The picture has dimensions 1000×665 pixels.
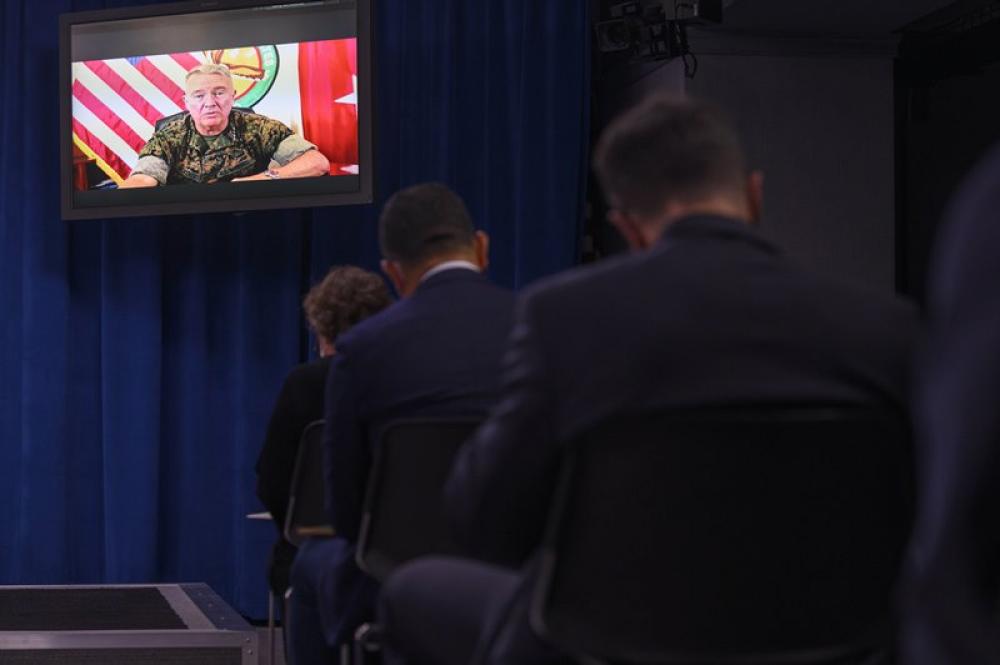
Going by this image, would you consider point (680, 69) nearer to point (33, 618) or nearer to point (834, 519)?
point (33, 618)

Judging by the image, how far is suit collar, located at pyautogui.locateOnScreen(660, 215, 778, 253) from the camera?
1265 mm

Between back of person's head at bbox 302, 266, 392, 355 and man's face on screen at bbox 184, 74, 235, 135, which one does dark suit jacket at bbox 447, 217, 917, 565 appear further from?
man's face on screen at bbox 184, 74, 235, 135

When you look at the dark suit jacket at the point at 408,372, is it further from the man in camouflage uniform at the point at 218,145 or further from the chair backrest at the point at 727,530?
the man in camouflage uniform at the point at 218,145

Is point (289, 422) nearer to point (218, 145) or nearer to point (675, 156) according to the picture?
point (675, 156)

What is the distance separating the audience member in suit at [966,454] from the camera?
0.65 m

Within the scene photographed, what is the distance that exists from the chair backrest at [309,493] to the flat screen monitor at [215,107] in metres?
2.36

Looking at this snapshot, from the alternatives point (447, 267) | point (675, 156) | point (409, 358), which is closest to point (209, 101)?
point (447, 267)

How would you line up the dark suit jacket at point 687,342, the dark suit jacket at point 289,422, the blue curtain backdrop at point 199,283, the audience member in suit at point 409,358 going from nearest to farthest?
the dark suit jacket at point 687,342 → the audience member in suit at point 409,358 → the dark suit jacket at point 289,422 → the blue curtain backdrop at point 199,283

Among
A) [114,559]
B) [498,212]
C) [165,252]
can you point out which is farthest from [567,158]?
[114,559]

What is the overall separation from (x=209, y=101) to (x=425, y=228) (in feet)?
9.99

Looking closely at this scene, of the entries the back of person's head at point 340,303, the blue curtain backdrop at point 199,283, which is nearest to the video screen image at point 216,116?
the blue curtain backdrop at point 199,283

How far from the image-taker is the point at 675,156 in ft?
4.33

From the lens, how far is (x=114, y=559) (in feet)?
17.0

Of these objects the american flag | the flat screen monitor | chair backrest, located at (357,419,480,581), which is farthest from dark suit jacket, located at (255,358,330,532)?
the american flag
